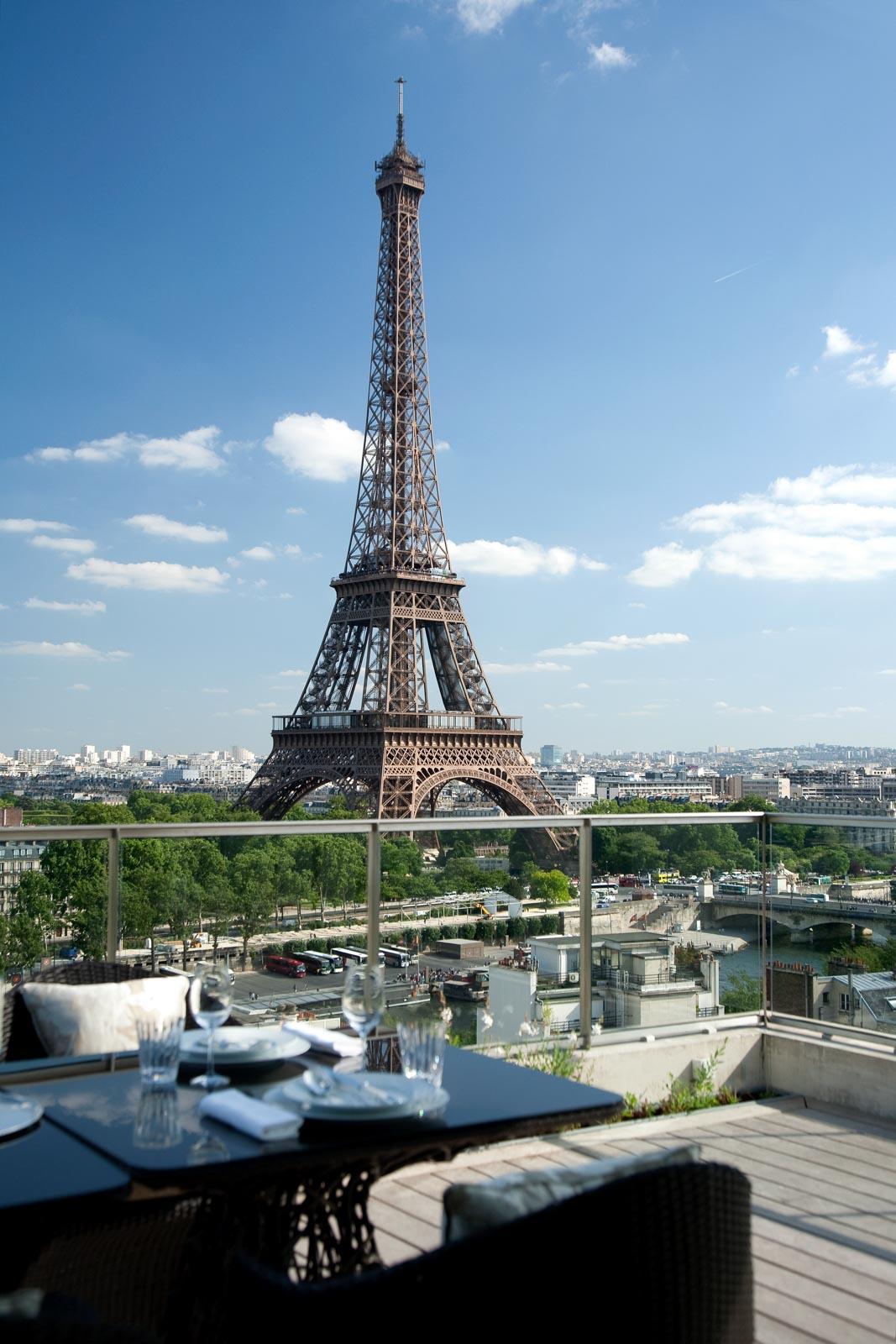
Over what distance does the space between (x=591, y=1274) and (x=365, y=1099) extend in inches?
28.7

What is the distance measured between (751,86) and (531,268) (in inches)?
309

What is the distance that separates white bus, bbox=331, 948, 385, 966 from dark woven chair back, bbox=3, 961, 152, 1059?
112 centimetres

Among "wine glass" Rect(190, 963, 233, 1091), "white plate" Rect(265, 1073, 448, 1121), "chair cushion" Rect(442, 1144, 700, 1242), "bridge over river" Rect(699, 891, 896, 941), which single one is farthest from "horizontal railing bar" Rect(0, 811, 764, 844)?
"chair cushion" Rect(442, 1144, 700, 1242)

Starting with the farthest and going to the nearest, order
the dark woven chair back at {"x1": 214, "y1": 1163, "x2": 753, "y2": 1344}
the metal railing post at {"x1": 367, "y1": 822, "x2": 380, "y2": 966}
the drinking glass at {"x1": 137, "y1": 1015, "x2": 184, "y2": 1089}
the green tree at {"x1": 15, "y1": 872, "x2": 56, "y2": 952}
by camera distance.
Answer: the metal railing post at {"x1": 367, "y1": 822, "x2": 380, "y2": 966} < the green tree at {"x1": 15, "y1": 872, "x2": 56, "y2": 952} < the drinking glass at {"x1": 137, "y1": 1015, "x2": 184, "y2": 1089} < the dark woven chair back at {"x1": 214, "y1": 1163, "x2": 753, "y2": 1344}

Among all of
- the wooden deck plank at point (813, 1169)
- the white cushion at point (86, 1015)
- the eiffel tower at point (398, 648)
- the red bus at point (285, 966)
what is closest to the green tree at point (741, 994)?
the wooden deck plank at point (813, 1169)

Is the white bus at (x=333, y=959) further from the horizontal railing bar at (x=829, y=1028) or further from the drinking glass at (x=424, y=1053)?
the horizontal railing bar at (x=829, y=1028)

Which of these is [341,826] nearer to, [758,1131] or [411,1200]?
[411,1200]

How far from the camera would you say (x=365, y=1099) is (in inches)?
87.9

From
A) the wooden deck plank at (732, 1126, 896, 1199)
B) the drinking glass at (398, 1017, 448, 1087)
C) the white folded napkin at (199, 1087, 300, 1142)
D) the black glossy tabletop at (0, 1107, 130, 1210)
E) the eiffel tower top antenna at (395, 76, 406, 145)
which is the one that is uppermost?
the eiffel tower top antenna at (395, 76, 406, 145)

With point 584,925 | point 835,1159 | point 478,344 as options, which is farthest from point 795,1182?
point 478,344

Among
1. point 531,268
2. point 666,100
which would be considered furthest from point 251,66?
point 666,100

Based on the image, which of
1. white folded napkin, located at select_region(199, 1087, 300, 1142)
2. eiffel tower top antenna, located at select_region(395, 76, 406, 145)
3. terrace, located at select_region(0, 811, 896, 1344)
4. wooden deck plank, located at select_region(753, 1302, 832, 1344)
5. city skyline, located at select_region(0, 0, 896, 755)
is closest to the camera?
white folded napkin, located at select_region(199, 1087, 300, 1142)

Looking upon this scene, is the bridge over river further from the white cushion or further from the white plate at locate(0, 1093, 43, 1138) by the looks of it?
the white plate at locate(0, 1093, 43, 1138)

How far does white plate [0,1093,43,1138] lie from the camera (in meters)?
2.10
